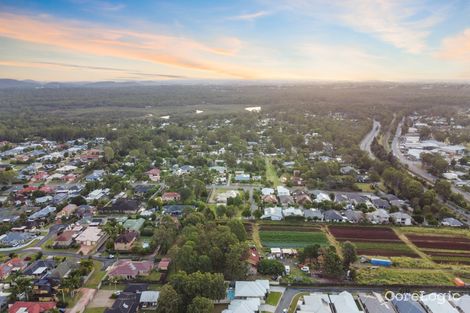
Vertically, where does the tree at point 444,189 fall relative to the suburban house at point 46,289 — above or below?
above

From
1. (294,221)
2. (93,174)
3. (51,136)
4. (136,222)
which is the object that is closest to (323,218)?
(294,221)

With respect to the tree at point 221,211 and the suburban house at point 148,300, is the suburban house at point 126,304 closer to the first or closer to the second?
the suburban house at point 148,300

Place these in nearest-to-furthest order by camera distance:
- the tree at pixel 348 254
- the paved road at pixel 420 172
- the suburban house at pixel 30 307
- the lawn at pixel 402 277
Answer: the suburban house at pixel 30 307 < the lawn at pixel 402 277 < the tree at pixel 348 254 < the paved road at pixel 420 172

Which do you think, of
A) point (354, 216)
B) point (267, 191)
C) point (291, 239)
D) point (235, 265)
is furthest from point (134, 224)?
point (354, 216)

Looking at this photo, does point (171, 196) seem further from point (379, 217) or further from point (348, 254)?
point (379, 217)

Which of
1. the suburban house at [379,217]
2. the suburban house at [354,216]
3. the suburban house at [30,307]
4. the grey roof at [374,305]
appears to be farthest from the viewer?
the suburban house at [354,216]

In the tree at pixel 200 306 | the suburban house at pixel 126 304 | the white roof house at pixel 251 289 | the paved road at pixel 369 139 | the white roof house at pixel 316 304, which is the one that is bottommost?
the suburban house at pixel 126 304

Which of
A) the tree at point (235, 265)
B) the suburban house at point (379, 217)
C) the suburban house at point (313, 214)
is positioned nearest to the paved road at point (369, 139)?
the suburban house at point (379, 217)
